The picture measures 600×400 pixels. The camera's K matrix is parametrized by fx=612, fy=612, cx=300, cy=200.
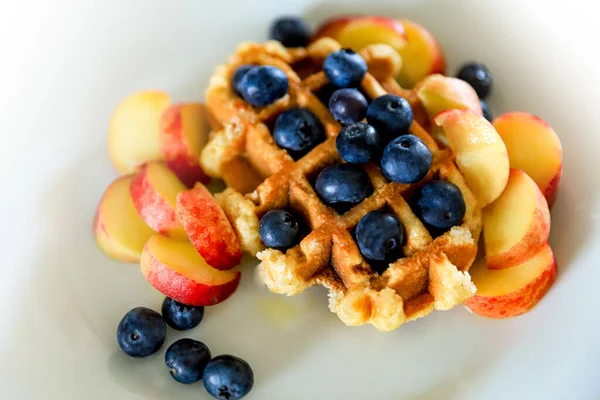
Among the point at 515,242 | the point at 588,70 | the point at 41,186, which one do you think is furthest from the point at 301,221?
the point at 588,70

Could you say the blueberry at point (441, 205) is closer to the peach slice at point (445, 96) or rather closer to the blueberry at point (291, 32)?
the peach slice at point (445, 96)

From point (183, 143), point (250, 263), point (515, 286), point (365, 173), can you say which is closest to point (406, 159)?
point (365, 173)

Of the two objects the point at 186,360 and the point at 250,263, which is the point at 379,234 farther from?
the point at 186,360

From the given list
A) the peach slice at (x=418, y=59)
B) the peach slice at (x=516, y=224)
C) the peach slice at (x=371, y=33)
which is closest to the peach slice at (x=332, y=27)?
the peach slice at (x=371, y=33)

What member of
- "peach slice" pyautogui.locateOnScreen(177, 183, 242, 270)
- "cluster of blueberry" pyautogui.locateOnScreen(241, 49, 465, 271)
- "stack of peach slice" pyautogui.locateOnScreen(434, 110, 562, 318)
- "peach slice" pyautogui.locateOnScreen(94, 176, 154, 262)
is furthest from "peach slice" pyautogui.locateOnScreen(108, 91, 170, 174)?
"stack of peach slice" pyautogui.locateOnScreen(434, 110, 562, 318)

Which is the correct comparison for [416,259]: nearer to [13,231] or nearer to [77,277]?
[77,277]

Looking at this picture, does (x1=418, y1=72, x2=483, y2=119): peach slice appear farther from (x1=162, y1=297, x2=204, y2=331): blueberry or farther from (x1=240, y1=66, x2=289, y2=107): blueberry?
(x1=162, y1=297, x2=204, y2=331): blueberry
